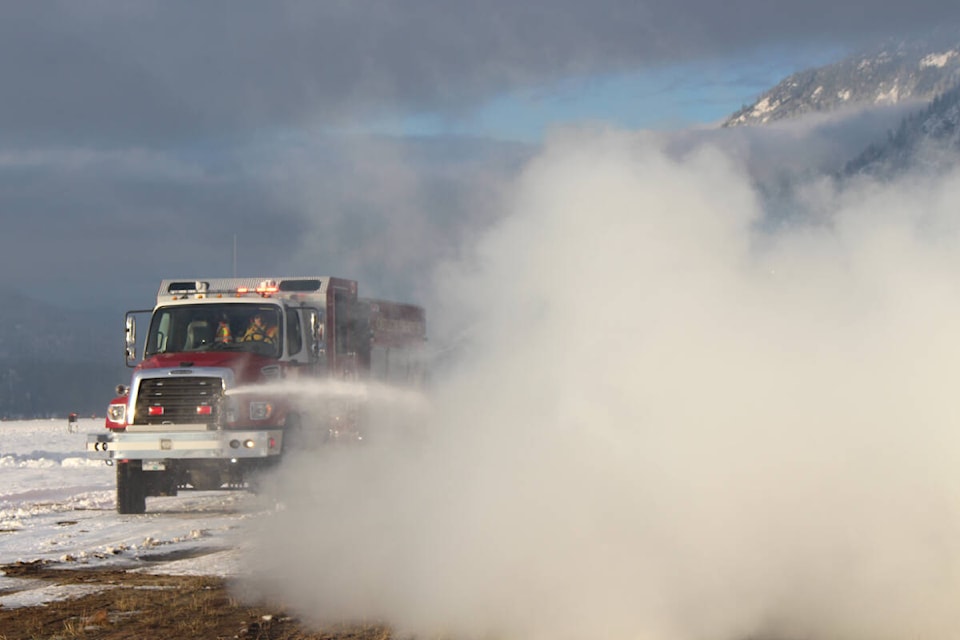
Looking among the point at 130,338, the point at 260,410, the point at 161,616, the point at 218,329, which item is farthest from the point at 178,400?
the point at 161,616

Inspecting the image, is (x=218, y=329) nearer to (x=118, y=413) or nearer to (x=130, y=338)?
(x=130, y=338)

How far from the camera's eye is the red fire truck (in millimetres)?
19125

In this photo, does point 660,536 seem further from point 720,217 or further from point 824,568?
point 720,217

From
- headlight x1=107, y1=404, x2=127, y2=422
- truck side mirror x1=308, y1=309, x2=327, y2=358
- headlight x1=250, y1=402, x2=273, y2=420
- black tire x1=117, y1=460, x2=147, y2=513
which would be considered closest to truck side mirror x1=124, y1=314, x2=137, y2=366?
headlight x1=107, y1=404, x2=127, y2=422

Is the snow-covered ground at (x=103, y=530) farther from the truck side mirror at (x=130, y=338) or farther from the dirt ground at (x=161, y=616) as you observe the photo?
the truck side mirror at (x=130, y=338)

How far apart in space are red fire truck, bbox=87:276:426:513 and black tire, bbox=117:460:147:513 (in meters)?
0.02

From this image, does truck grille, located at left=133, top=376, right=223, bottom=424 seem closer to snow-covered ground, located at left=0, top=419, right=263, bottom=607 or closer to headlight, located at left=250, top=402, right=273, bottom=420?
headlight, located at left=250, top=402, right=273, bottom=420

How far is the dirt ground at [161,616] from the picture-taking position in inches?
402

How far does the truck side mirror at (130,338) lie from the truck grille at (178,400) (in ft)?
3.52

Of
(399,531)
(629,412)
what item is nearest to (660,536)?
(629,412)

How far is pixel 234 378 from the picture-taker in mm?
19141

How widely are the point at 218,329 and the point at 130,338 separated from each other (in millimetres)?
1361

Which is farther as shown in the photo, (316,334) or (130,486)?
(316,334)

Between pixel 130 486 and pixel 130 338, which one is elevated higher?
pixel 130 338
